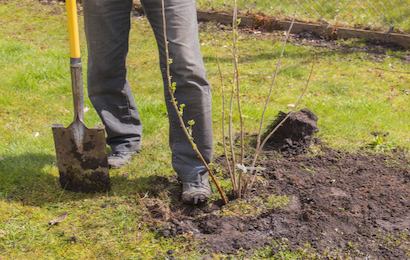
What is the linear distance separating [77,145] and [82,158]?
0.29 ft

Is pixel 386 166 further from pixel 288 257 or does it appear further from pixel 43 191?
pixel 43 191

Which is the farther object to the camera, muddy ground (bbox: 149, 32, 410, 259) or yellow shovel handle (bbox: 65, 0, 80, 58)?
yellow shovel handle (bbox: 65, 0, 80, 58)

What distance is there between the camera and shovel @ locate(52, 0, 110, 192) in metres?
2.23

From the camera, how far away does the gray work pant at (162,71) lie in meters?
2.14

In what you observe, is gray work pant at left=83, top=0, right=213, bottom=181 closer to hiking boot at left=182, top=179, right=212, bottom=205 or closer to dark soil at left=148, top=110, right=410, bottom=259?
hiking boot at left=182, top=179, right=212, bottom=205

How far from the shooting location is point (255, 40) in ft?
18.8

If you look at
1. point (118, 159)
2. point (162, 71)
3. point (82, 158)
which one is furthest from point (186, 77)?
point (118, 159)

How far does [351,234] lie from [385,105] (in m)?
2.25

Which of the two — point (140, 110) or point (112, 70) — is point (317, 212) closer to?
point (112, 70)

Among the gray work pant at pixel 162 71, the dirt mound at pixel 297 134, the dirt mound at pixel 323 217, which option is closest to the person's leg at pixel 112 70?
the gray work pant at pixel 162 71

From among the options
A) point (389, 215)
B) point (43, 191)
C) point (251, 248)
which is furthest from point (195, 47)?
point (389, 215)

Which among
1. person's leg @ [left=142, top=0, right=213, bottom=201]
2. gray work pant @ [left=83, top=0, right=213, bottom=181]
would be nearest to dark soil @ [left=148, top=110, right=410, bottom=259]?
person's leg @ [left=142, top=0, right=213, bottom=201]

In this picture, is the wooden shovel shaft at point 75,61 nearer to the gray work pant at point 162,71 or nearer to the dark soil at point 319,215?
the gray work pant at point 162,71

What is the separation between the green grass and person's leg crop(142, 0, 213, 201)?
33 centimetres
